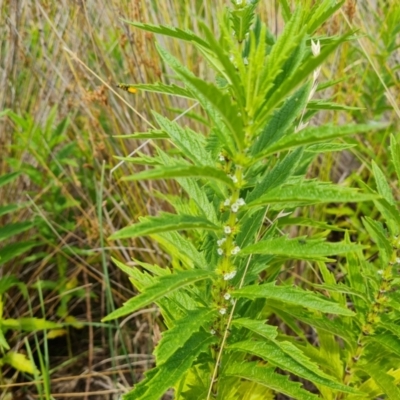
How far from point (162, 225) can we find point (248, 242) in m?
0.23

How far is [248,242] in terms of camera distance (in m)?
0.91

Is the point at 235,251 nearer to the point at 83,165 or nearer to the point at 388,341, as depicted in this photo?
the point at 388,341

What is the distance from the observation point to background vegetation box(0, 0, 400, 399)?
1.72 meters

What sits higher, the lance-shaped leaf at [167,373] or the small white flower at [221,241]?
the small white flower at [221,241]

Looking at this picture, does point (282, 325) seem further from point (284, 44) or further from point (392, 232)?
point (284, 44)

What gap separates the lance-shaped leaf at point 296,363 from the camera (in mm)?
818

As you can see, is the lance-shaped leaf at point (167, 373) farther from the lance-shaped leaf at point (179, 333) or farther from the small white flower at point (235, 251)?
the small white flower at point (235, 251)

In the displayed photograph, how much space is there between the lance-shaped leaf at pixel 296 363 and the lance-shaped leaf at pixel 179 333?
105 millimetres

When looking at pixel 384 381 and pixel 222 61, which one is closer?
pixel 222 61

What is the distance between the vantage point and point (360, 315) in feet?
3.42

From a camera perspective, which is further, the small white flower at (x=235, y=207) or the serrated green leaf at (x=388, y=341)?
the serrated green leaf at (x=388, y=341)

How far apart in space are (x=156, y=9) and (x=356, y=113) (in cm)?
83

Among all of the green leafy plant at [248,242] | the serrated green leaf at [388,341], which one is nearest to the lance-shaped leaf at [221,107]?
the green leafy plant at [248,242]

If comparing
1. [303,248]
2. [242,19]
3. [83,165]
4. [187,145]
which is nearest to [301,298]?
[303,248]
